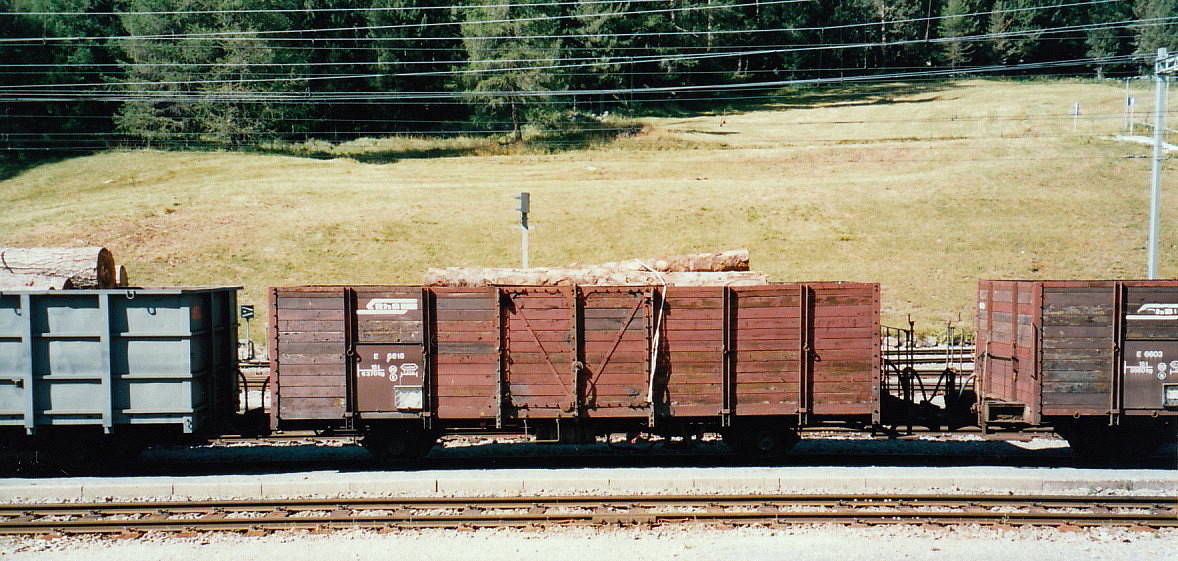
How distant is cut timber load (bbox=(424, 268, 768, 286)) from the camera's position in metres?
12.5

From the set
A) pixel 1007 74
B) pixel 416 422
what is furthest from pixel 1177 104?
pixel 416 422

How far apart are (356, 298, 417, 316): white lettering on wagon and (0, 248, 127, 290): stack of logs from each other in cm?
453

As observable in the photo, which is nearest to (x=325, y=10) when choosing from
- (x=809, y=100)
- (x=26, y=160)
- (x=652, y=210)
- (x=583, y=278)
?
(x=26, y=160)

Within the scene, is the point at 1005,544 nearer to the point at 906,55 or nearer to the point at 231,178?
the point at 231,178

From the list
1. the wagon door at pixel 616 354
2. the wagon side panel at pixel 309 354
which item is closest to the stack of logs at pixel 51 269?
the wagon side panel at pixel 309 354

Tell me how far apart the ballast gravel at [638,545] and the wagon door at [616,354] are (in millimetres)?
2316

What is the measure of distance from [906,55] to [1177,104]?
1995 inches

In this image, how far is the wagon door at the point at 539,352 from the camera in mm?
11625

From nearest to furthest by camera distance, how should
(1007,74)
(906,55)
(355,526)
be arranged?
1. (355,526)
2. (1007,74)
3. (906,55)

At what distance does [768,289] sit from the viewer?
11672 mm

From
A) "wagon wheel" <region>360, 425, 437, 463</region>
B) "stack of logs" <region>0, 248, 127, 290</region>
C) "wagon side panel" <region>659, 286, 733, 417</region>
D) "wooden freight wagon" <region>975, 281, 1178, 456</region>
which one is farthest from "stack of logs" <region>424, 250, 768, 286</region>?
"stack of logs" <region>0, 248, 127, 290</region>

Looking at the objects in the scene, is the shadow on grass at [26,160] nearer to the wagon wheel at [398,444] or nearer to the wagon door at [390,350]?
the wagon wheel at [398,444]

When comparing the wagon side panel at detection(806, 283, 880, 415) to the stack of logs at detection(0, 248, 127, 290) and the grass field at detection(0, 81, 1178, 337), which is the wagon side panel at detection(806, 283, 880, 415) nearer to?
the stack of logs at detection(0, 248, 127, 290)

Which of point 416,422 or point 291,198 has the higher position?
point 291,198
